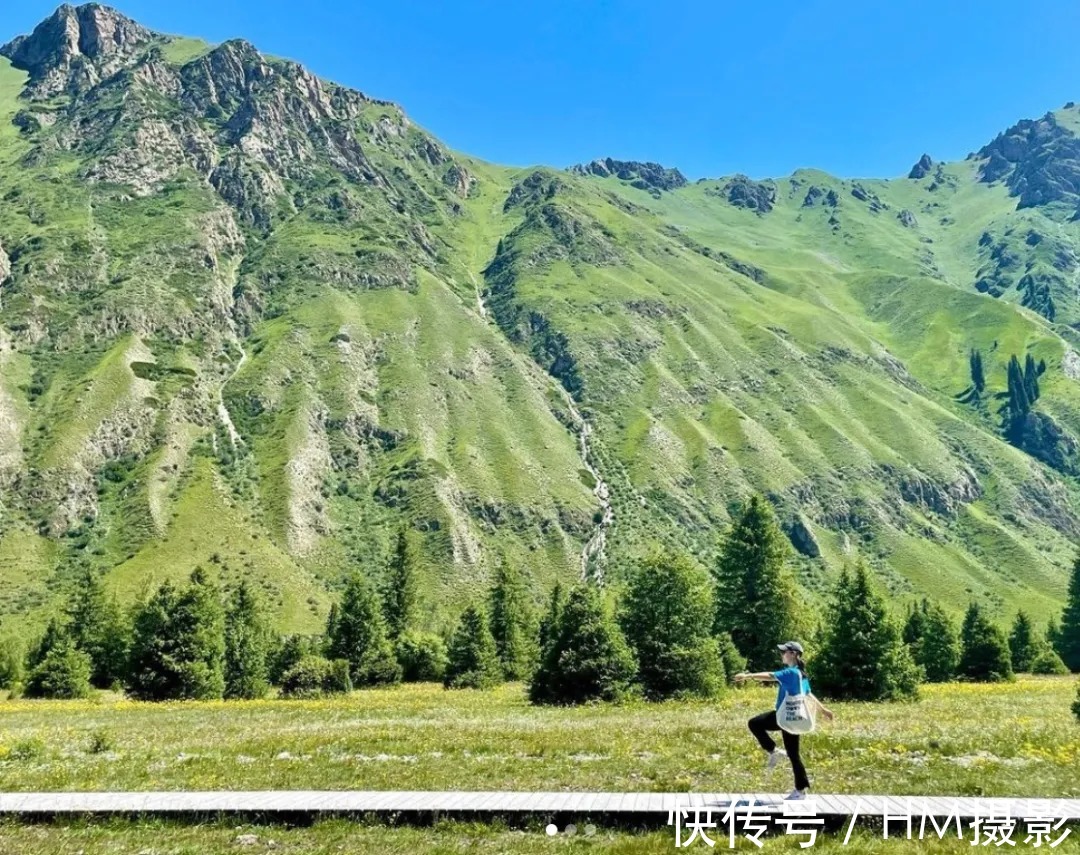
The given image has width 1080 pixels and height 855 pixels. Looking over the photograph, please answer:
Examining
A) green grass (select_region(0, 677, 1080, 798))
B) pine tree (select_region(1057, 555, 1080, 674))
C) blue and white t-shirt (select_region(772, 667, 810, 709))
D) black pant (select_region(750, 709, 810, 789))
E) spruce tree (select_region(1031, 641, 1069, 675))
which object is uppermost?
blue and white t-shirt (select_region(772, 667, 810, 709))

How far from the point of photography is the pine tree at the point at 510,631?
278 feet

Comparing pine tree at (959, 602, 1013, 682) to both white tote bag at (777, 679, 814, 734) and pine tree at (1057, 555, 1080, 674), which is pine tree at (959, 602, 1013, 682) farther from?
→ white tote bag at (777, 679, 814, 734)

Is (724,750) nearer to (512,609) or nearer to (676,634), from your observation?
(676,634)

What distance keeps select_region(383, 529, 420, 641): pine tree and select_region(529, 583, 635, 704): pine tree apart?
5059cm

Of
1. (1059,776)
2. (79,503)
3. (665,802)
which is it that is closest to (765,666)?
(1059,776)

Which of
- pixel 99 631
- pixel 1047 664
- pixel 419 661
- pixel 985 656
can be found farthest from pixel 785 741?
pixel 1047 664

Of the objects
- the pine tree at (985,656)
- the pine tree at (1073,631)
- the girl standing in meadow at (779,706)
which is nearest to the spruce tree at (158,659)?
the girl standing in meadow at (779,706)

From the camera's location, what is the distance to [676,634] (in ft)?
149

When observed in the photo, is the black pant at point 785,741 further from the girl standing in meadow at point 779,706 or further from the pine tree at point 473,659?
the pine tree at point 473,659

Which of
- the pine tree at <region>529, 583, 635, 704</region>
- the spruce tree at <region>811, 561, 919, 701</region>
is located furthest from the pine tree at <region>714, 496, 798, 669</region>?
the pine tree at <region>529, 583, 635, 704</region>

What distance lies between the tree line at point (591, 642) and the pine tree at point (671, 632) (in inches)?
3.7

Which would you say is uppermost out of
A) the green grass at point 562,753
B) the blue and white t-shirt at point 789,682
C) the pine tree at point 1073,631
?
the blue and white t-shirt at point 789,682

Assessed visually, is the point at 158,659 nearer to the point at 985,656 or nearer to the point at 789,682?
the point at 789,682

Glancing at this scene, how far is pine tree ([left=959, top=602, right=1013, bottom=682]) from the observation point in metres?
70.1
